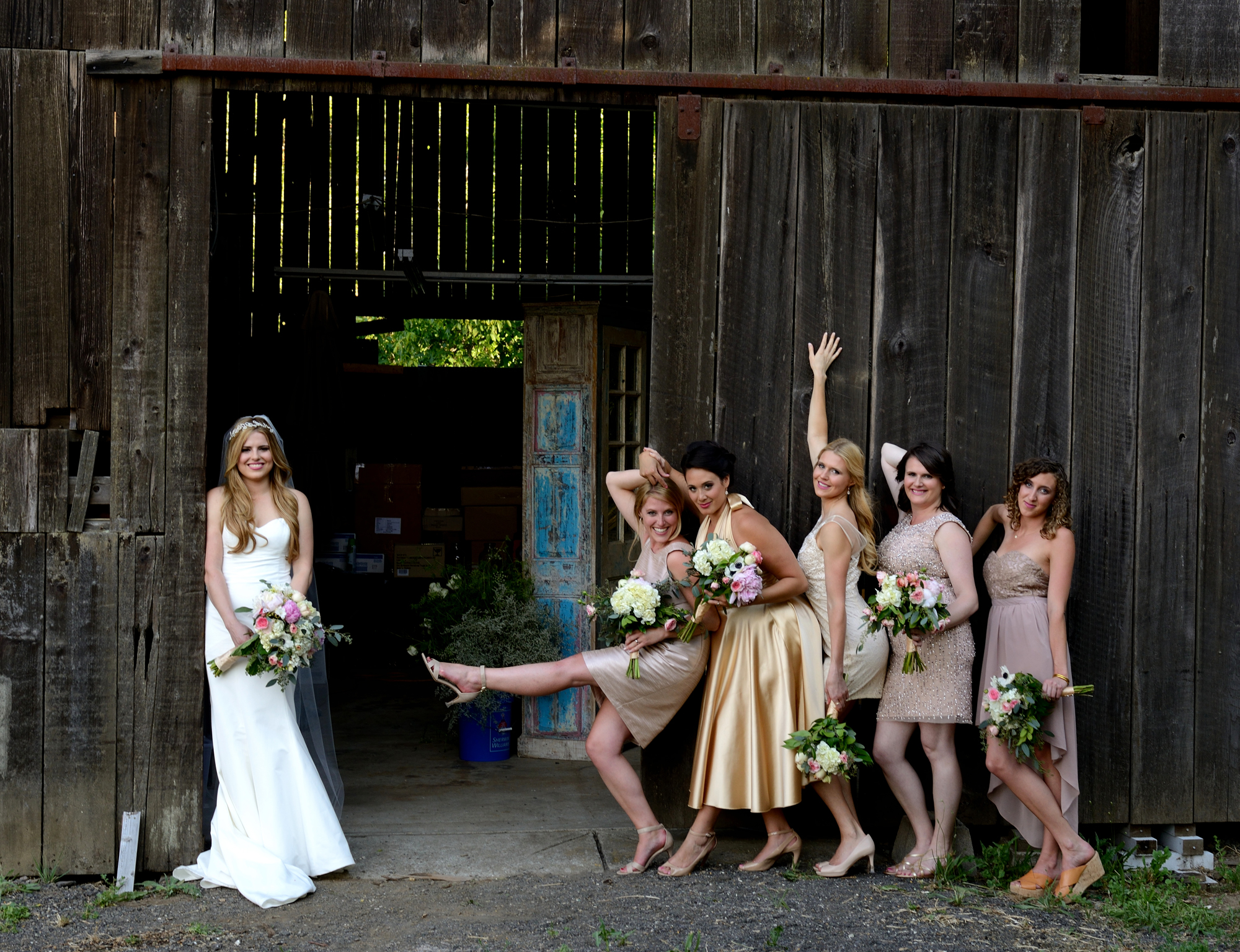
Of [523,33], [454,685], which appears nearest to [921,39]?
[523,33]

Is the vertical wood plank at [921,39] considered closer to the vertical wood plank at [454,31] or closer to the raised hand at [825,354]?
the raised hand at [825,354]

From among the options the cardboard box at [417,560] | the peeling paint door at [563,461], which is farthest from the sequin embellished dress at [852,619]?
the cardboard box at [417,560]

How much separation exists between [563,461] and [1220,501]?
12.3 feet

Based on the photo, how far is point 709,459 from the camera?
15.4ft

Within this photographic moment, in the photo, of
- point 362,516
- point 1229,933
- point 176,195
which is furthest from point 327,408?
point 1229,933

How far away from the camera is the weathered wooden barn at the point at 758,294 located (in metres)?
4.73

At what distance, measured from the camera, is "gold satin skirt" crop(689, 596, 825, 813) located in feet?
15.5

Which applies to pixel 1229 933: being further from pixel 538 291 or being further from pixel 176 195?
pixel 538 291

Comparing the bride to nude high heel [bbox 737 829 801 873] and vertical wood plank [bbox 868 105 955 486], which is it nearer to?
nude high heel [bbox 737 829 801 873]

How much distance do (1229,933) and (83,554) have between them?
194 inches

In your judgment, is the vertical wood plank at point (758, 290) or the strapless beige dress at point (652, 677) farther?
the vertical wood plank at point (758, 290)

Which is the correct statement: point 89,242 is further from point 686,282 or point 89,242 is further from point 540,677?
point 540,677

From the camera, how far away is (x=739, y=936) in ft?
13.3

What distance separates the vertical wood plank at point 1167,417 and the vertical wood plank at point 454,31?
10.2 feet
